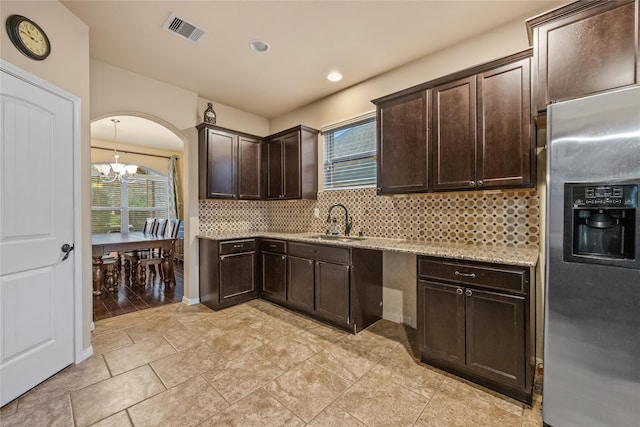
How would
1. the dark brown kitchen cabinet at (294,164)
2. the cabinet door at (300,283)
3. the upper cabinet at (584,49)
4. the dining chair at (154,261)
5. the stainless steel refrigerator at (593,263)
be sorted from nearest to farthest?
the stainless steel refrigerator at (593,263) → the upper cabinet at (584,49) → the cabinet door at (300,283) → the dark brown kitchen cabinet at (294,164) → the dining chair at (154,261)

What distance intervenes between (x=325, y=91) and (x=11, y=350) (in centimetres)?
379

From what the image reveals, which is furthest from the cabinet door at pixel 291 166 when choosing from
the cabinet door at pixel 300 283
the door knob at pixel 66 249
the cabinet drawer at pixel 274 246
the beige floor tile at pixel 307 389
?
the door knob at pixel 66 249

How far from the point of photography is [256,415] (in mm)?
1675

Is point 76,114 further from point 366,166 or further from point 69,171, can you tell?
point 366,166

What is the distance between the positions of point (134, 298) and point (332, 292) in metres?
2.99

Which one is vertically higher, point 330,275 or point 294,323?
Answer: point 330,275

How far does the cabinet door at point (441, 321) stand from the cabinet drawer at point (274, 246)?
5.78ft

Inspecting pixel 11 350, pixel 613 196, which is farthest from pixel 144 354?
pixel 613 196

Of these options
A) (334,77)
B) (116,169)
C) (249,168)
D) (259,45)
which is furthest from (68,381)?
(116,169)

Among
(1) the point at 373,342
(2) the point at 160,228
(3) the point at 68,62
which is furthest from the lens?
(2) the point at 160,228

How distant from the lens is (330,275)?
2893mm

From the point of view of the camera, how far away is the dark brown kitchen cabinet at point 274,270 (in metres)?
3.43

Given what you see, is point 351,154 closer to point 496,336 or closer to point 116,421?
point 496,336

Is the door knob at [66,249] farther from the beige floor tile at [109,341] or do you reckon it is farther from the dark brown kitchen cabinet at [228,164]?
the dark brown kitchen cabinet at [228,164]
